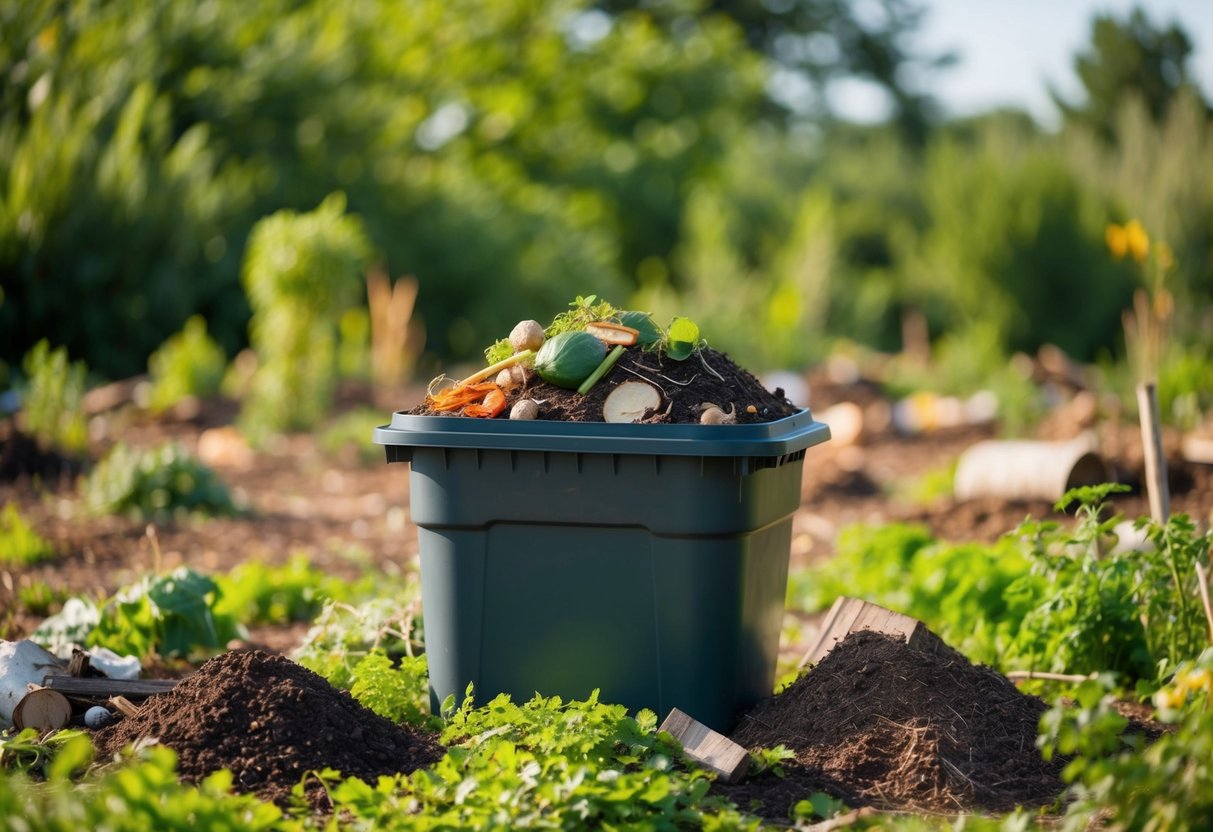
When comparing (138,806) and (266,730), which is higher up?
(138,806)

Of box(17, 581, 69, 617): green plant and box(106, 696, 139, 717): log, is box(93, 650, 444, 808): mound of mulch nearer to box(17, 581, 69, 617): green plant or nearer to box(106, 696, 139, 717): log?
box(106, 696, 139, 717): log

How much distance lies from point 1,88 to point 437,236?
500 centimetres

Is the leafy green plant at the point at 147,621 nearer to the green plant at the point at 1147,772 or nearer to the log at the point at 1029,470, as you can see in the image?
the green plant at the point at 1147,772

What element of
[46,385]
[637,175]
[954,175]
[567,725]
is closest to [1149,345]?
[567,725]

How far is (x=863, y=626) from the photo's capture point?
10.8 ft

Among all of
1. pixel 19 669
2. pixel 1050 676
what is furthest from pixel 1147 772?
pixel 19 669

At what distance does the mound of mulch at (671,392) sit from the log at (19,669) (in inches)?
45.7

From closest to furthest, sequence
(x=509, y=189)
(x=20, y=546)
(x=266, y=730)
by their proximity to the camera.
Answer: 1. (x=266, y=730)
2. (x=20, y=546)
3. (x=509, y=189)

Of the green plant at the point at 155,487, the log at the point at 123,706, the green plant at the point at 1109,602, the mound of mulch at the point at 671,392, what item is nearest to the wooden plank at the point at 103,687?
the log at the point at 123,706

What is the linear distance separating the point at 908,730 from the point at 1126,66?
22.6 m

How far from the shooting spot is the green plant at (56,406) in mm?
7031

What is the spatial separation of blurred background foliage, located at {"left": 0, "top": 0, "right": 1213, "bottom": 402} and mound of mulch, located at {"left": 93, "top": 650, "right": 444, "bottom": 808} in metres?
6.19

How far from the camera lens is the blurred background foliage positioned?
33.4ft

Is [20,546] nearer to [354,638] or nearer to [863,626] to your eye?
[354,638]
